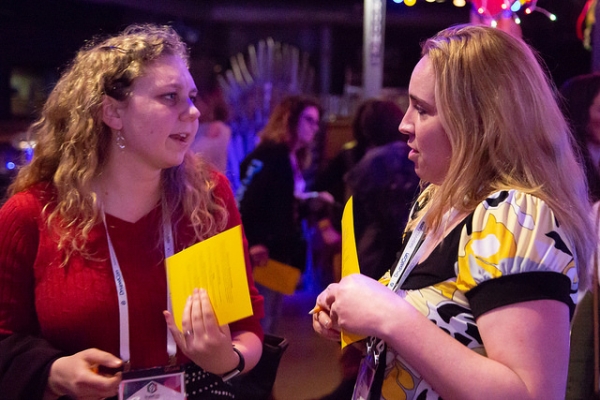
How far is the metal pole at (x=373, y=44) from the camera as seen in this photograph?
6375 millimetres

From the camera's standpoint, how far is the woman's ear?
1.77 metres

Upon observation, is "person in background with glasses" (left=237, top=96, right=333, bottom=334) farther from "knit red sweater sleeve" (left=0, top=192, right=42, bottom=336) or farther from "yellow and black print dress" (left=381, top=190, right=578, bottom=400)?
"yellow and black print dress" (left=381, top=190, right=578, bottom=400)

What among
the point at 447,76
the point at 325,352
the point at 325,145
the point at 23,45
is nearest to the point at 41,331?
the point at 447,76

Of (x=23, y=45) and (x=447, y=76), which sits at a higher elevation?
(x=447, y=76)

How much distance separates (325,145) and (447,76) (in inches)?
222

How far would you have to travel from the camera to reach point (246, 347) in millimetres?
1677

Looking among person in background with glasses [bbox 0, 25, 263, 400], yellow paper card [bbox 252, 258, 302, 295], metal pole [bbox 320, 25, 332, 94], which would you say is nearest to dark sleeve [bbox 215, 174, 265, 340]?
person in background with glasses [bbox 0, 25, 263, 400]

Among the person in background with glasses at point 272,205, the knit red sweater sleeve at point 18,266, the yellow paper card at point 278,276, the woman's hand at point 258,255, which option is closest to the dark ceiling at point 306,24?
the person in background with glasses at point 272,205

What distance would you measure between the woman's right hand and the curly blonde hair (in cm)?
33

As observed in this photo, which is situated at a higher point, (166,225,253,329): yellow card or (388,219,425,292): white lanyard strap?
(388,219,425,292): white lanyard strap

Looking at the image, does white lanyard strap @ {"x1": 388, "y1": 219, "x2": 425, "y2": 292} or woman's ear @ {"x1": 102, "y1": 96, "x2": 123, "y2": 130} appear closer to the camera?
white lanyard strap @ {"x1": 388, "y1": 219, "x2": 425, "y2": 292}

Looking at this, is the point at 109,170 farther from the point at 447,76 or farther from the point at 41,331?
the point at 447,76

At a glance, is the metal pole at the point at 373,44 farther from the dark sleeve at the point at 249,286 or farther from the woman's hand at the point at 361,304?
the woman's hand at the point at 361,304

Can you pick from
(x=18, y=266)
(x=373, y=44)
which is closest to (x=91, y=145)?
(x=18, y=266)
